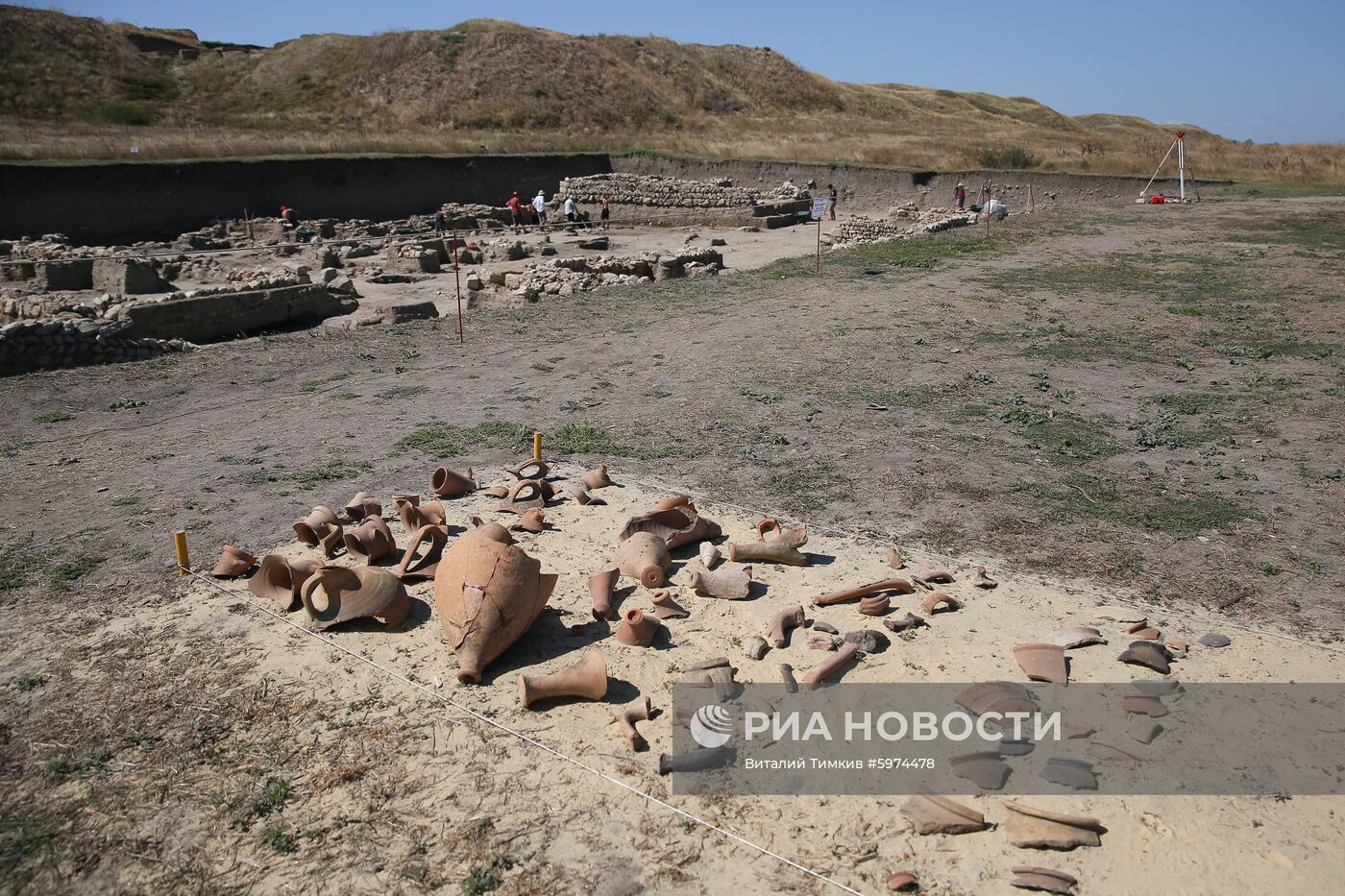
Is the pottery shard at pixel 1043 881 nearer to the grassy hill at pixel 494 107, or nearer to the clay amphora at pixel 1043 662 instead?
the clay amphora at pixel 1043 662

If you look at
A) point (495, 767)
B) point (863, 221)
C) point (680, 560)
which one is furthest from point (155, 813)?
point (863, 221)

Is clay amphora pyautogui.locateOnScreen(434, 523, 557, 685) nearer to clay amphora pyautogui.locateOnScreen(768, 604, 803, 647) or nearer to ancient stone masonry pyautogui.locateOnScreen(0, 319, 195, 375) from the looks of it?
clay amphora pyautogui.locateOnScreen(768, 604, 803, 647)

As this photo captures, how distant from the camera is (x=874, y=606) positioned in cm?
437

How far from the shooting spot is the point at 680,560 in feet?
16.8

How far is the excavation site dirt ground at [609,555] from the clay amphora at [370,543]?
35 centimetres

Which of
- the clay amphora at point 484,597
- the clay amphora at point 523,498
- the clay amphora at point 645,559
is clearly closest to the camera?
the clay amphora at point 484,597

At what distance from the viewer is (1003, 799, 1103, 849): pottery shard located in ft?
9.71

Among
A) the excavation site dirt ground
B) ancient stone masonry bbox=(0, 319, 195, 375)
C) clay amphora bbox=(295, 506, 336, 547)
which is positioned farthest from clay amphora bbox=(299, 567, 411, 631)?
ancient stone masonry bbox=(0, 319, 195, 375)

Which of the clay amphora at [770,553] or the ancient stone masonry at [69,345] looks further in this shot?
the ancient stone masonry at [69,345]

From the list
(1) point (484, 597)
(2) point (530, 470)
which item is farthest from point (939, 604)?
(2) point (530, 470)

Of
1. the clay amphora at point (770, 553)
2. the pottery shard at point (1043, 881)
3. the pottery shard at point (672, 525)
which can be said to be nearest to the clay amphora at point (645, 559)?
the pottery shard at point (672, 525)

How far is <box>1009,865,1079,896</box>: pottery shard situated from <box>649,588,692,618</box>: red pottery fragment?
2.01m

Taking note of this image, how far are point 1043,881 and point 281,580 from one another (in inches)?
148

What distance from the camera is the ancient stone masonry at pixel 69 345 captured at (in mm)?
9875
